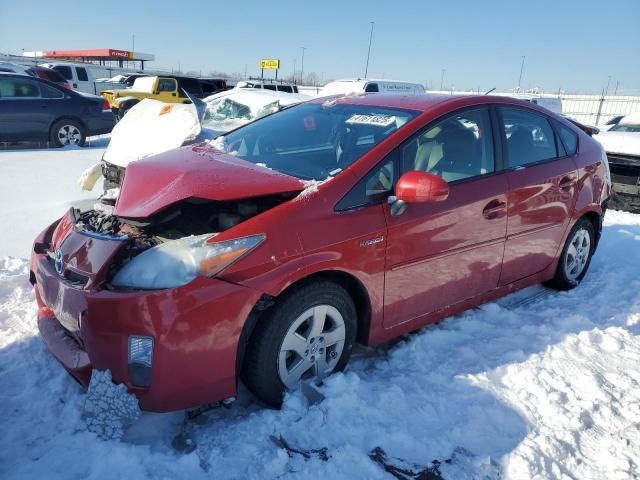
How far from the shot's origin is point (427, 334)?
3318 mm

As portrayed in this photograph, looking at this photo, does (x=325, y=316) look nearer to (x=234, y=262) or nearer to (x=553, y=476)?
(x=234, y=262)

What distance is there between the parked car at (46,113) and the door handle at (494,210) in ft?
32.4

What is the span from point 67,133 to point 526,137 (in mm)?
9783

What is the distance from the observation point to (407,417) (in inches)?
99.1

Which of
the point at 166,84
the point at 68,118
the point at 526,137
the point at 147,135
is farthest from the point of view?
the point at 166,84

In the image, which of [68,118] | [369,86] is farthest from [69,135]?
[369,86]

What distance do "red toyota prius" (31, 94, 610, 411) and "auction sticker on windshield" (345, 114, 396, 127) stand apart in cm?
2

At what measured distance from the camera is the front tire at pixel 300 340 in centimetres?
239

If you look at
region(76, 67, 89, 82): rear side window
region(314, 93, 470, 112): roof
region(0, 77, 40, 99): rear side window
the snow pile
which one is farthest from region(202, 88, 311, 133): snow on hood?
region(76, 67, 89, 82): rear side window

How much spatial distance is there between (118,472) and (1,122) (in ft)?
32.2

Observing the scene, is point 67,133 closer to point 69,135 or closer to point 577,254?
point 69,135

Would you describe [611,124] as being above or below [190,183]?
above

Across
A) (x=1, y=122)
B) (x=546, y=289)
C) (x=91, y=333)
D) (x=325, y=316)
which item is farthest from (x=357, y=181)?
(x=1, y=122)

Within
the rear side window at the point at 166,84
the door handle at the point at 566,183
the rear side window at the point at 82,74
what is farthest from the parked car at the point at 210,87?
the door handle at the point at 566,183
